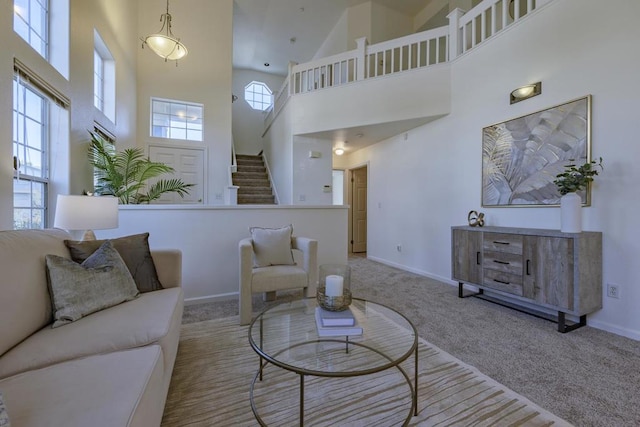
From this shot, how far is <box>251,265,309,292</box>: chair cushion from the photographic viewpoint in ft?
7.87

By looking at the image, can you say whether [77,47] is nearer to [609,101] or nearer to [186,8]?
[186,8]

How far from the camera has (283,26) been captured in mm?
6230

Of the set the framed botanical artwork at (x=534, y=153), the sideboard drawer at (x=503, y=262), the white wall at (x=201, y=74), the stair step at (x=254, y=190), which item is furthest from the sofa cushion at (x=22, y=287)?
the stair step at (x=254, y=190)

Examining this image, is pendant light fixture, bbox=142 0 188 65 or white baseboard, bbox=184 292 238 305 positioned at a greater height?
pendant light fixture, bbox=142 0 188 65

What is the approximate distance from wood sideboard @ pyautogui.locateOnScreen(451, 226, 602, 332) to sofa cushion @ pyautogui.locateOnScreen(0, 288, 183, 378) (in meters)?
2.84

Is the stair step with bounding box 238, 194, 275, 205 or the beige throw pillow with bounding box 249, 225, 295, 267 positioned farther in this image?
the stair step with bounding box 238, 194, 275, 205

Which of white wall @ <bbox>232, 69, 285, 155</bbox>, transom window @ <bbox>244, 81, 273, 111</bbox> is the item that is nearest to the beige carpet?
white wall @ <bbox>232, 69, 285, 155</bbox>

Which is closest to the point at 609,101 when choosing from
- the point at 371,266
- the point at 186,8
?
the point at 371,266

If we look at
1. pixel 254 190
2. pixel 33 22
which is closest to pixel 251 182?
pixel 254 190

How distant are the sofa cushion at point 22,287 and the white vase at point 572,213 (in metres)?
3.50

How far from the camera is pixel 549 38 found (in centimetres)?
275

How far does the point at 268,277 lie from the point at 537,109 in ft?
10.2

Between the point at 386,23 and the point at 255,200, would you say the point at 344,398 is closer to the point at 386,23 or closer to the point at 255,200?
the point at 255,200

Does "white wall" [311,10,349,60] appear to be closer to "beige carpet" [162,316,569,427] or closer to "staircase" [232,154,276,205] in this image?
"staircase" [232,154,276,205]
